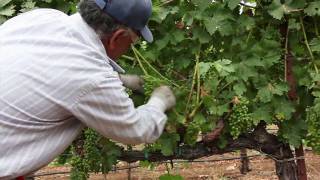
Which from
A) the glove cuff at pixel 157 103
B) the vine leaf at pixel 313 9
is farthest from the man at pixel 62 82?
the vine leaf at pixel 313 9

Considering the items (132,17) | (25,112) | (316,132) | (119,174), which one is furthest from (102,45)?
(119,174)

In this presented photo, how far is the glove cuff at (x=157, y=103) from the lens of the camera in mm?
2878

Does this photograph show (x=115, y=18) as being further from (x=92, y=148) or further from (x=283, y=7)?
(x=92, y=148)

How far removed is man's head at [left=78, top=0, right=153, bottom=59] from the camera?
2.57 metres

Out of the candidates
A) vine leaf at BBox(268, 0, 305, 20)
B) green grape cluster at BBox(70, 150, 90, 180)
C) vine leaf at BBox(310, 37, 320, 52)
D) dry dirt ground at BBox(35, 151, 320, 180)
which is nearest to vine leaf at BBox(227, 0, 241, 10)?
vine leaf at BBox(268, 0, 305, 20)

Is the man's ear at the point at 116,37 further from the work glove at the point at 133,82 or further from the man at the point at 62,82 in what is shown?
→ the work glove at the point at 133,82

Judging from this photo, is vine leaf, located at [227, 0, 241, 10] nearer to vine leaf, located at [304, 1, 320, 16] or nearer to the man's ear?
vine leaf, located at [304, 1, 320, 16]

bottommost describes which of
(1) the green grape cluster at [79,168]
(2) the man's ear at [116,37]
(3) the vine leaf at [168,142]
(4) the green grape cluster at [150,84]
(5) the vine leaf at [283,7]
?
(1) the green grape cluster at [79,168]

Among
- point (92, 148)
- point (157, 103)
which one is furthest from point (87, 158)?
point (157, 103)

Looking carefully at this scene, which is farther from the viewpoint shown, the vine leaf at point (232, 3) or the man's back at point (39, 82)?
the vine leaf at point (232, 3)

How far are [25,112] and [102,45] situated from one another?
0.44 metres

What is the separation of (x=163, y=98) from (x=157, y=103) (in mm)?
155

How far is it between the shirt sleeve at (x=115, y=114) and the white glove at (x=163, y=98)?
15 cm

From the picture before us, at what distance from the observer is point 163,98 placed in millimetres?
3066
